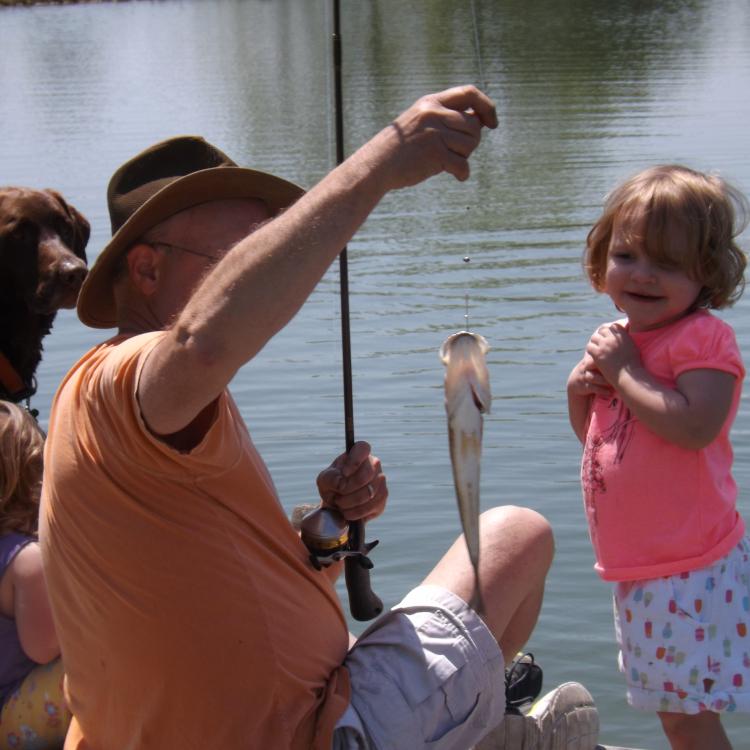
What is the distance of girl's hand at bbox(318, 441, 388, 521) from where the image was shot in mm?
3236

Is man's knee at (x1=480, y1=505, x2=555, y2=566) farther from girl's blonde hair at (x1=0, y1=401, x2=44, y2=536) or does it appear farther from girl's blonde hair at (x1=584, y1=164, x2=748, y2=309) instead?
girl's blonde hair at (x1=0, y1=401, x2=44, y2=536)

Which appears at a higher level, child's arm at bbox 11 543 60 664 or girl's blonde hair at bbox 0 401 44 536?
girl's blonde hair at bbox 0 401 44 536

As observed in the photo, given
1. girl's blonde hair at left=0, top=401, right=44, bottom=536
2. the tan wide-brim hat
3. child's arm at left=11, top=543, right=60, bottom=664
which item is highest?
the tan wide-brim hat

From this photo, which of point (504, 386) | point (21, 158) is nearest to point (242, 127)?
point (21, 158)

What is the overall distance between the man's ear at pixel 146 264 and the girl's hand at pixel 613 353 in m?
1.22

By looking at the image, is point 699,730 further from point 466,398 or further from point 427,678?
point 466,398

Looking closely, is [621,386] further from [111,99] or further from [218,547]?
[111,99]

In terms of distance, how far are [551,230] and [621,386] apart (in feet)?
32.4

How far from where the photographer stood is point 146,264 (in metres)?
2.91

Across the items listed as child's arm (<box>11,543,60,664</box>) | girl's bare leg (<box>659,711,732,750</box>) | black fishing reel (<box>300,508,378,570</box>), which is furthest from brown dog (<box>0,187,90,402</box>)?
girl's bare leg (<box>659,711,732,750</box>)

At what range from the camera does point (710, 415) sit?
129 inches

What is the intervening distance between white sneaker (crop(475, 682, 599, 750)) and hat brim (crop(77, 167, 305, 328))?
147cm

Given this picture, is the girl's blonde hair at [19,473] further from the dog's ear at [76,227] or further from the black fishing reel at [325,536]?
the dog's ear at [76,227]

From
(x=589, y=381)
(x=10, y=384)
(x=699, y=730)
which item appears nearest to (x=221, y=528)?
(x=589, y=381)
